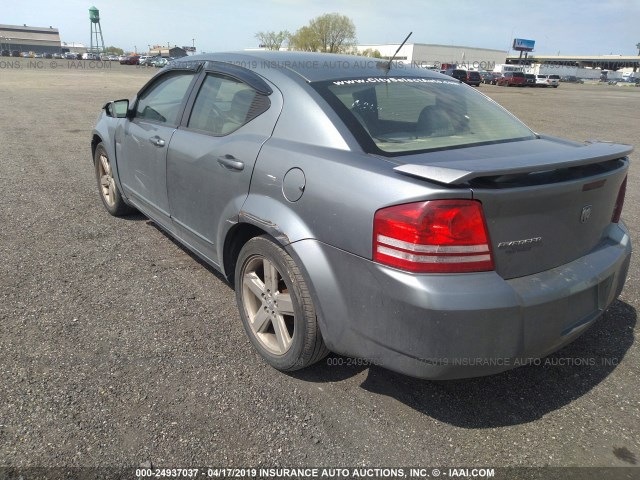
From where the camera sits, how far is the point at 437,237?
1.94 metres

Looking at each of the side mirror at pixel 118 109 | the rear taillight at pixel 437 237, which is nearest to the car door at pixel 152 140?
the side mirror at pixel 118 109

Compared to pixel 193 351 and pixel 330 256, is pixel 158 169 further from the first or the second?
pixel 330 256

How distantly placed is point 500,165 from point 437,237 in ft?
1.34

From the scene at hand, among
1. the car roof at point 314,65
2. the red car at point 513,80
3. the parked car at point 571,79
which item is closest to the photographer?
the car roof at point 314,65

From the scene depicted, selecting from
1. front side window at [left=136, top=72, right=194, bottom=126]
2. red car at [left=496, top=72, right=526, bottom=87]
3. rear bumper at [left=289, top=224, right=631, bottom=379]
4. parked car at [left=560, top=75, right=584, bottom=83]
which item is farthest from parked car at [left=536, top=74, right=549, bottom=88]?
rear bumper at [left=289, top=224, right=631, bottom=379]

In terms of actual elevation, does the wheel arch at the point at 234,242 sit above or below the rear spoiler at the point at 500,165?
below

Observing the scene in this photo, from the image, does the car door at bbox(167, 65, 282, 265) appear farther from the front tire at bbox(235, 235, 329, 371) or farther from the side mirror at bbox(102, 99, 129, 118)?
the side mirror at bbox(102, 99, 129, 118)

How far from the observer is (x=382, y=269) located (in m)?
2.02

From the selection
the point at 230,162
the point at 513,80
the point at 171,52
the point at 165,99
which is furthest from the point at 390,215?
the point at 513,80

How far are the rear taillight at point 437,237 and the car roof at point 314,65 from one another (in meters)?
1.18

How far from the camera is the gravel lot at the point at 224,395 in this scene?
216 cm

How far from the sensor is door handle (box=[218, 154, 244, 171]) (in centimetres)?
276

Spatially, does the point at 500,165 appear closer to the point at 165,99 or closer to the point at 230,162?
the point at 230,162

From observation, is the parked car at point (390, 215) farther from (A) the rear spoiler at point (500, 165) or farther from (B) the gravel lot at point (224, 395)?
(B) the gravel lot at point (224, 395)
